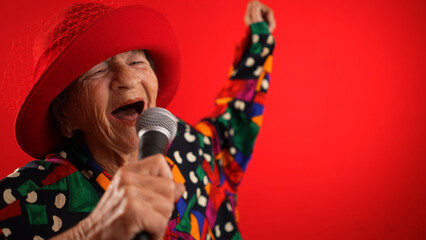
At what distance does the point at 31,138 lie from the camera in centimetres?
95

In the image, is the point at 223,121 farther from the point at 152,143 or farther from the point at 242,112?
the point at 152,143

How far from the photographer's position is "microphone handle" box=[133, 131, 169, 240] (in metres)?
0.61

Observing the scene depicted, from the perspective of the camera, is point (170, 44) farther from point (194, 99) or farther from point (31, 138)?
point (194, 99)

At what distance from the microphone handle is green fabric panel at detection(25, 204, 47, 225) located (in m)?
0.37

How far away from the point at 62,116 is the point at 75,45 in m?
0.24

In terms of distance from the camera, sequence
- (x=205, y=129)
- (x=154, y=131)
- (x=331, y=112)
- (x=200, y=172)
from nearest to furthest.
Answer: (x=154, y=131) < (x=200, y=172) < (x=205, y=129) < (x=331, y=112)

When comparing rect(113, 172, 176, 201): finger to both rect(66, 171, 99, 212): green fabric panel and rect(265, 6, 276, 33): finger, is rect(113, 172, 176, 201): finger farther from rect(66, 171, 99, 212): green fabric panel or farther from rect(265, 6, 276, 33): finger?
rect(265, 6, 276, 33): finger

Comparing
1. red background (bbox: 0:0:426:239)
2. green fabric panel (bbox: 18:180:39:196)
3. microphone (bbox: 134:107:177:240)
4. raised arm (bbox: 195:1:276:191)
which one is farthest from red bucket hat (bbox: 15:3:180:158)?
red background (bbox: 0:0:426:239)

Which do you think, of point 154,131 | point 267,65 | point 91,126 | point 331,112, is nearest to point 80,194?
point 91,126

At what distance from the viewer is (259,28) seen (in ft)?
4.50

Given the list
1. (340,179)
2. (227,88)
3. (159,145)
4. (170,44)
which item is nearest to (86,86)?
(170,44)

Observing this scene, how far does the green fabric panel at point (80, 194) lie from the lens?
0.92 meters

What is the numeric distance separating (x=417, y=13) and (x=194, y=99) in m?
1.06

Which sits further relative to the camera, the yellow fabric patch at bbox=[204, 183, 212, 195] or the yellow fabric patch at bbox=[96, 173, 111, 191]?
the yellow fabric patch at bbox=[204, 183, 212, 195]
